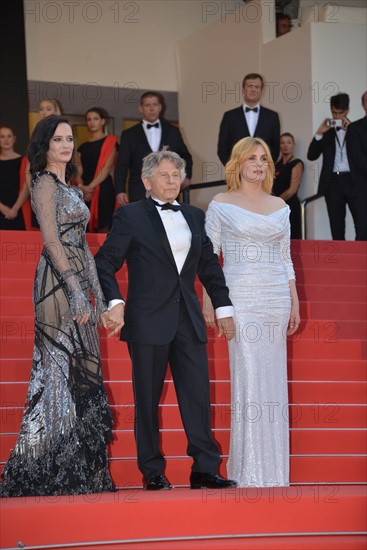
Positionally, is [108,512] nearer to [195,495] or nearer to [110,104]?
[195,495]

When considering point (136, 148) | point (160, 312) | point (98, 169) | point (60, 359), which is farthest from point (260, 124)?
point (60, 359)

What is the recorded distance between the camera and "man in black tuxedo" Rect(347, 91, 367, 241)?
8922 millimetres

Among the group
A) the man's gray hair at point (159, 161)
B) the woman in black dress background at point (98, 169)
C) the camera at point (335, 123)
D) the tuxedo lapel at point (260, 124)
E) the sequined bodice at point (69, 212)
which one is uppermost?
the camera at point (335, 123)

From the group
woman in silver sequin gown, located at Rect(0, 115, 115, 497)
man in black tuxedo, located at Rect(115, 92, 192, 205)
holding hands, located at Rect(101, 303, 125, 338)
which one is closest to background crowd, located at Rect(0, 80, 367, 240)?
man in black tuxedo, located at Rect(115, 92, 192, 205)

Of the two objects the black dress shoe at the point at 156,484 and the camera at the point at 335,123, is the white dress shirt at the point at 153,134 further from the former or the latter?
the black dress shoe at the point at 156,484

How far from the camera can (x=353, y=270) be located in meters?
8.49

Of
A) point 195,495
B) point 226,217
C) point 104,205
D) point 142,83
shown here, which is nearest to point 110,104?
point 142,83

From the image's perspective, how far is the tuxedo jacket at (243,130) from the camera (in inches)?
348

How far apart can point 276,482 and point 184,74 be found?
9366 millimetres

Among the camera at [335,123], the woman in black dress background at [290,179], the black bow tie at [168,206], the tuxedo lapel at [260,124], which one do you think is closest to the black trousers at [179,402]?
the black bow tie at [168,206]

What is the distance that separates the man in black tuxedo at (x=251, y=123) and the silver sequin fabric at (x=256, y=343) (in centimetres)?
362

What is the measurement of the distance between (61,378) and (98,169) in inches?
184

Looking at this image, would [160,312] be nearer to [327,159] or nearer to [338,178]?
[338,178]

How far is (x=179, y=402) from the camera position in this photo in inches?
182
